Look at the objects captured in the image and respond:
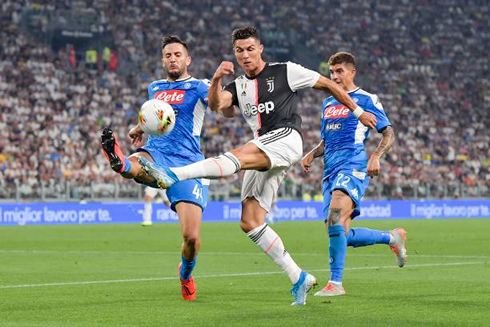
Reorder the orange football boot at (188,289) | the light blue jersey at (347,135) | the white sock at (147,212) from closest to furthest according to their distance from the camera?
the orange football boot at (188,289) → the light blue jersey at (347,135) → the white sock at (147,212)

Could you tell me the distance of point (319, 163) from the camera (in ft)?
124

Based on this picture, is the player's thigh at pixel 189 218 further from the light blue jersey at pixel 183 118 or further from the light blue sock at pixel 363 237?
the light blue sock at pixel 363 237

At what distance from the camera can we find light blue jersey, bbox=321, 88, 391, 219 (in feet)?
34.4

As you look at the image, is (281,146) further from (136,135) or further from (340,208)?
(136,135)

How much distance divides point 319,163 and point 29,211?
1200 centimetres

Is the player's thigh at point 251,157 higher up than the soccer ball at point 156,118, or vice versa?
the soccer ball at point 156,118

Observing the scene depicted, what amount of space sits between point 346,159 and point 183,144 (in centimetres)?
180

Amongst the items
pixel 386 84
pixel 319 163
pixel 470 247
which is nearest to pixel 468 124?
pixel 386 84

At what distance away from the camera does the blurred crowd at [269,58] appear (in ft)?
111

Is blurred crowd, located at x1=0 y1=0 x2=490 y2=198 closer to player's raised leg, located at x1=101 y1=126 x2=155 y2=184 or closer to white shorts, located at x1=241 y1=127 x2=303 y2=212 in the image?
white shorts, located at x1=241 y1=127 x2=303 y2=212

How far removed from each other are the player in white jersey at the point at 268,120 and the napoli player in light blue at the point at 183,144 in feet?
2.99

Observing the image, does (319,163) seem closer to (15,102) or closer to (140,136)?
(15,102)

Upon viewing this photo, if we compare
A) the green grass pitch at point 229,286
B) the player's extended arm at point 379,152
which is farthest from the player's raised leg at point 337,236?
the player's extended arm at point 379,152

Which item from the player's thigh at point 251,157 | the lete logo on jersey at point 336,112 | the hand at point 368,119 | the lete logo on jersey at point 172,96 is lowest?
the player's thigh at point 251,157
